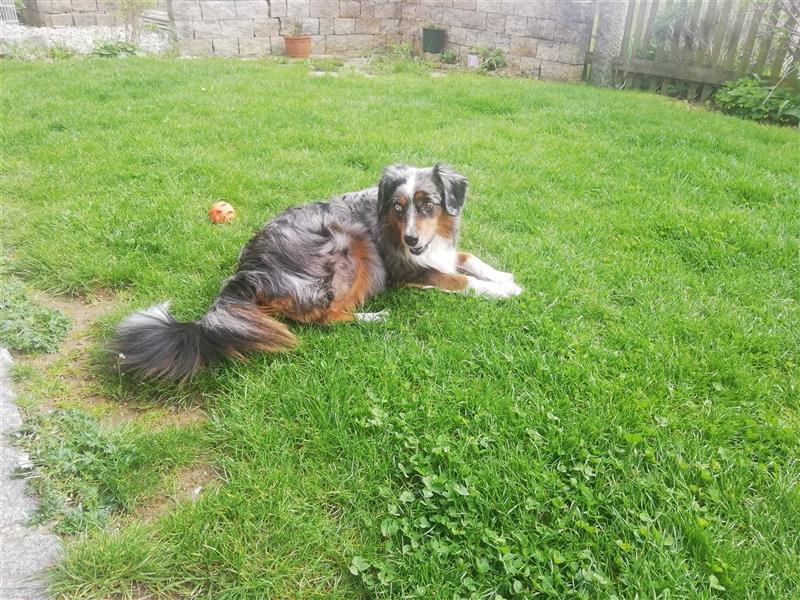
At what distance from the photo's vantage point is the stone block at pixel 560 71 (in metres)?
9.29

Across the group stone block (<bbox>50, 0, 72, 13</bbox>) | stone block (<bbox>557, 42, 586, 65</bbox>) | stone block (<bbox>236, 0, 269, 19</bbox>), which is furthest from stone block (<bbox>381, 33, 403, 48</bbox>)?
stone block (<bbox>50, 0, 72, 13</bbox>)

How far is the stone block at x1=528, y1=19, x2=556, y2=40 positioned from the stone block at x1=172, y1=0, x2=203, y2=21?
602 centimetres

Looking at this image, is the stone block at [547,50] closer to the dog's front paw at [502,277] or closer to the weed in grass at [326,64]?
the weed in grass at [326,64]

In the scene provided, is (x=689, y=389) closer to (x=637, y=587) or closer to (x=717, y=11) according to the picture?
(x=637, y=587)

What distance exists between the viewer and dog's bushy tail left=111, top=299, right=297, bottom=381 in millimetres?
2459

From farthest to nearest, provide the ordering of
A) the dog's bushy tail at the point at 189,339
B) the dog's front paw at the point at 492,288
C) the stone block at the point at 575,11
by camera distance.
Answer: the stone block at the point at 575,11 < the dog's front paw at the point at 492,288 < the dog's bushy tail at the point at 189,339

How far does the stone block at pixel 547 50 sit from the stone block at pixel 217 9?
572 centimetres

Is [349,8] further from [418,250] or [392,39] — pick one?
[418,250]

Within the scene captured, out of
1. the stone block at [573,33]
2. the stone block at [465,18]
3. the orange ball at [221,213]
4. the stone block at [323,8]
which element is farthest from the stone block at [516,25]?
the orange ball at [221,213]

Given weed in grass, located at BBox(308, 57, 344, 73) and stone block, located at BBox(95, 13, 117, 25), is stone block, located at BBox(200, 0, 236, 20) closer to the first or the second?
weed in grass, located at BBox(308, 57, 344, 73)

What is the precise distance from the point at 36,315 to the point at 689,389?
3236 millimetres

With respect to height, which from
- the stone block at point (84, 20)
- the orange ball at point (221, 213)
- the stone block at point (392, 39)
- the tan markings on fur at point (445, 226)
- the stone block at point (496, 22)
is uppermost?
the stone block at point (496, 22)

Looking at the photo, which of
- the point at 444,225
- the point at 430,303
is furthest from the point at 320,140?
the point at 430,303

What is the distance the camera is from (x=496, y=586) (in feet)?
5.50
